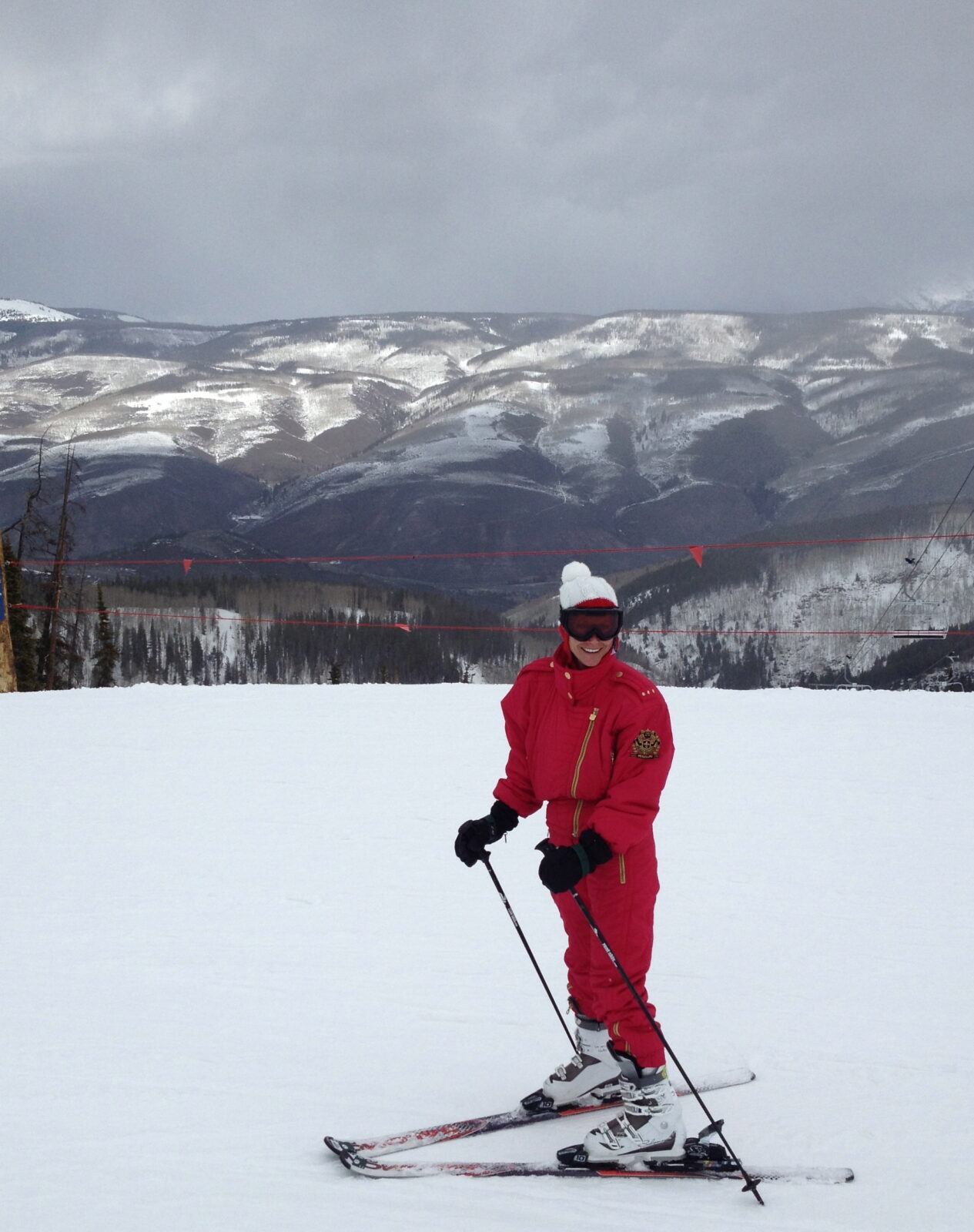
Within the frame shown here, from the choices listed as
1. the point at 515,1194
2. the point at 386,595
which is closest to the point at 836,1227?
the point at 515,1194

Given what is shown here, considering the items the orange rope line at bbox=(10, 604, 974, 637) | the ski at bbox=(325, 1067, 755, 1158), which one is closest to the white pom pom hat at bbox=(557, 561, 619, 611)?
the orange rope line at bbox=(10, 604, 974, 637)

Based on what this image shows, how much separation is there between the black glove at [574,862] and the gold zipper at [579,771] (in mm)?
189

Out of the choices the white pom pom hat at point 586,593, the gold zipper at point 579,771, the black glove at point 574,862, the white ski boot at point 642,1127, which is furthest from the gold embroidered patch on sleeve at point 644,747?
the white ski boot at point 642,1127

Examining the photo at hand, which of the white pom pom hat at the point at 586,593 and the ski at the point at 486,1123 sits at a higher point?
the white pom pom hat at the point at 586,593

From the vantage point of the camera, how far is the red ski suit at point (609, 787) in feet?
10.4

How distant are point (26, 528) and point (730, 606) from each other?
137 m

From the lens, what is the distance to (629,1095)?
3289 mm

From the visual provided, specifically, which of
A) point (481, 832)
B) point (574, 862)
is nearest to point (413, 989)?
point (481, 832)

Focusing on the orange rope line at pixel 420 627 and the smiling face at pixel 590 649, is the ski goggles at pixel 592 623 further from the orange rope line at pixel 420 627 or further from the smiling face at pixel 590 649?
the orange rope line at pixel 420 627

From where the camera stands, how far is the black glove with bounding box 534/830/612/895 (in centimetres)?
306

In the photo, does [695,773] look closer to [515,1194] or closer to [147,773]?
[147,773]

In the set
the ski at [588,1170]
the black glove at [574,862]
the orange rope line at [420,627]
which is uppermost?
the orange rope line at [420,627]

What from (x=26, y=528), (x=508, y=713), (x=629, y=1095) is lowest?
(x=629, y=1095)

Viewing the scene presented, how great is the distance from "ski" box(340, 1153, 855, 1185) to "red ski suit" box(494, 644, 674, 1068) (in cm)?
32
